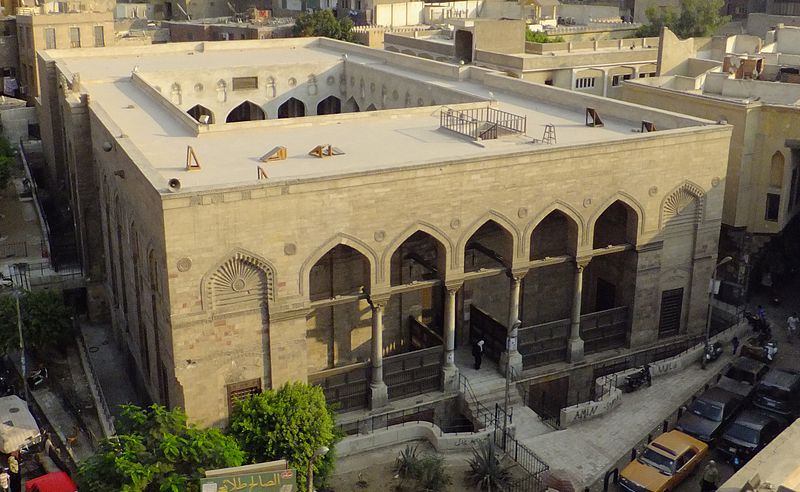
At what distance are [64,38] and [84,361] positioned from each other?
34321mm

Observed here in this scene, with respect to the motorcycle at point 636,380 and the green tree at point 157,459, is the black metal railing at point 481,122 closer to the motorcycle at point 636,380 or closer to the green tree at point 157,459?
the motorcycle at point 636,380

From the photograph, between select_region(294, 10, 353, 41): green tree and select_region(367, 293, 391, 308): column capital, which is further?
select_region(294, 10, 353, 41): green tree

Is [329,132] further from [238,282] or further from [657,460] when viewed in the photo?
[657,460]

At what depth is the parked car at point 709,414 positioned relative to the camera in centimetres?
2423

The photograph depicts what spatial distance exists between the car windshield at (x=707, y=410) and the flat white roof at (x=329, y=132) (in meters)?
8.11

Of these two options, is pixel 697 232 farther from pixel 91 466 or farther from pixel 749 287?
pixel 91 466

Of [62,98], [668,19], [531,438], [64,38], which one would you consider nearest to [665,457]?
[531,438]

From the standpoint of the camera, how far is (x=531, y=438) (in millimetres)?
24500

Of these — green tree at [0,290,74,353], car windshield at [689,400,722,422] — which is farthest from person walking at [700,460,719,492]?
green tree at [0,290,74,353]

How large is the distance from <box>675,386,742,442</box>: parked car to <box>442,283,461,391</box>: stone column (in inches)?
250

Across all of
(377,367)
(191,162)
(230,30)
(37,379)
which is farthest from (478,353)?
(230,30)

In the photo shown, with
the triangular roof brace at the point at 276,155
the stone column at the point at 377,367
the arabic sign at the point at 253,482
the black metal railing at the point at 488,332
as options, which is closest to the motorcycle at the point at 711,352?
the black metal railing at the point at 488,332

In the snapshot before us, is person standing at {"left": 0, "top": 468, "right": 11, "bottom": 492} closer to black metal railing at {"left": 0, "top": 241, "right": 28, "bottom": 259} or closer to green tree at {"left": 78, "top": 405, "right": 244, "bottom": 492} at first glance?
green tree at {"left": 78, "top": 405, "right": 244, "bottom": 492}

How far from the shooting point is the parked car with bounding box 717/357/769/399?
2644cm
